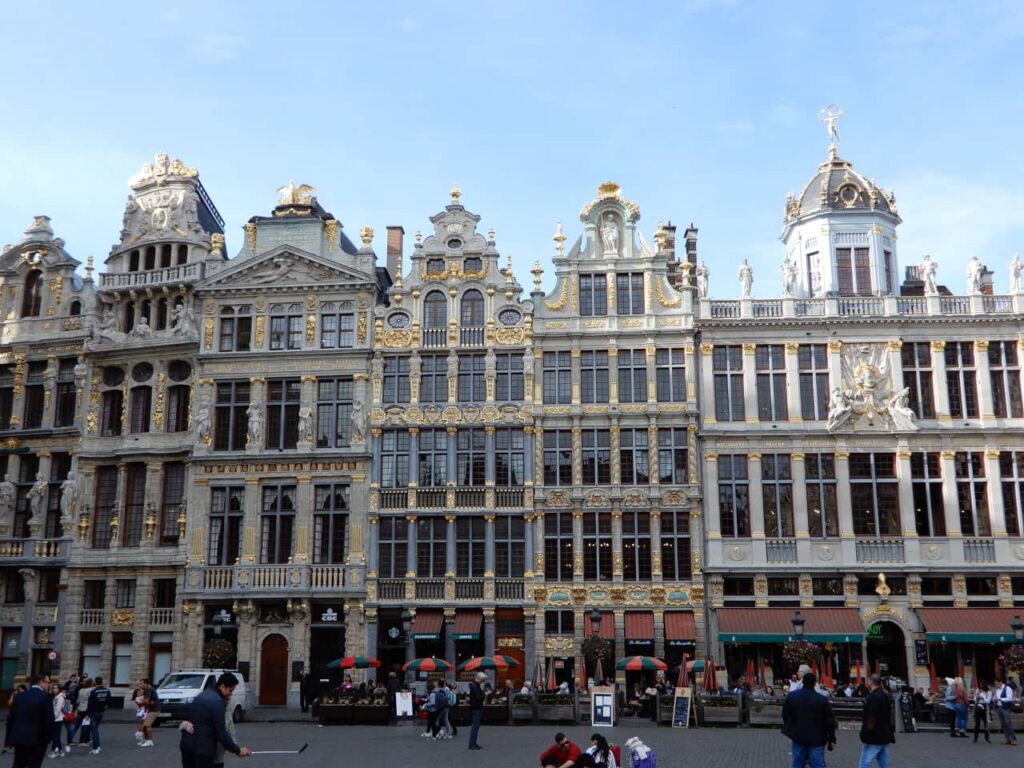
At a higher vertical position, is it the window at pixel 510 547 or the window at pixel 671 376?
the window at pixel 671 376

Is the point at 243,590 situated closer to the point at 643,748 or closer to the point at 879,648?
the point at 879,648

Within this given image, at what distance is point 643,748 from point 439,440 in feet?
87.8

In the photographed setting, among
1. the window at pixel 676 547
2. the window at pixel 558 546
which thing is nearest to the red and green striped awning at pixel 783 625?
the window at pixel 676 547

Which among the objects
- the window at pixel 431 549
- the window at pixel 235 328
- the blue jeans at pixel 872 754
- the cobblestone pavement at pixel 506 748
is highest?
the window at pixel 235 328

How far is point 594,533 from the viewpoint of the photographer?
40.6 m

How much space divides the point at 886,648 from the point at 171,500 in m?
27.7

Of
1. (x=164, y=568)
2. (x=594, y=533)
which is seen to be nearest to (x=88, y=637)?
(x=164, y=568)

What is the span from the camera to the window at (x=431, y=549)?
40938 millimetres

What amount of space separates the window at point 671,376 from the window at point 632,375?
1.76ft

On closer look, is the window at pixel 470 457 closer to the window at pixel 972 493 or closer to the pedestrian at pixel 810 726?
the window at pixel 972 493

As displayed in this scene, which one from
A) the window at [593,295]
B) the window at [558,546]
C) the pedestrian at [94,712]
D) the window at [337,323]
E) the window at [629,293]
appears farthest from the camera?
the window at [337,323]

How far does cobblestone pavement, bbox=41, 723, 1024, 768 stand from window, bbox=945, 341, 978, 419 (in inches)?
621

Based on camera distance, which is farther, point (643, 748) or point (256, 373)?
point (256, 373)

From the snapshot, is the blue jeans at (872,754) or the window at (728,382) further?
the window at (728,382)
